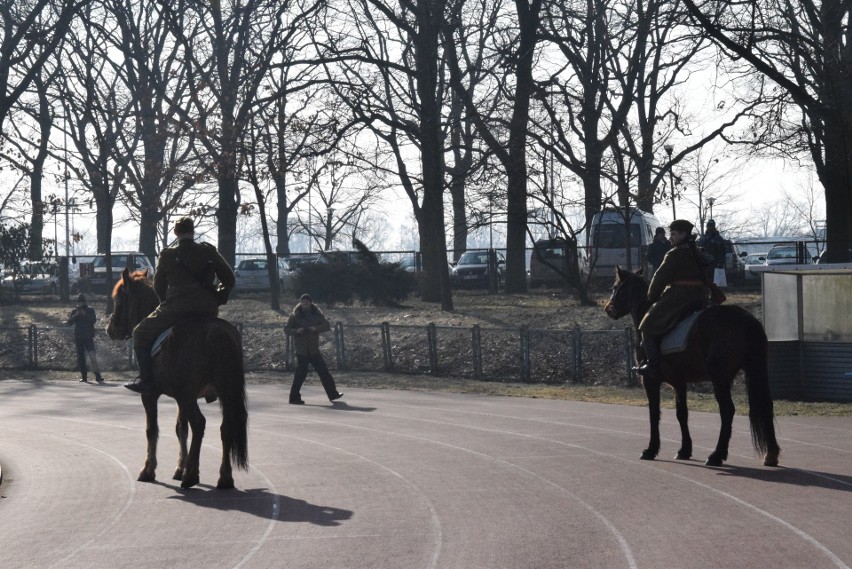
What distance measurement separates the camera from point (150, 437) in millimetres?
13219

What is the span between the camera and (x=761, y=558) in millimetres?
8625

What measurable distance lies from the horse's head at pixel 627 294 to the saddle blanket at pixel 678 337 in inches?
34.4

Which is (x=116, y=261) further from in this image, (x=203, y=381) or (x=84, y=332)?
(x=203, y=381)

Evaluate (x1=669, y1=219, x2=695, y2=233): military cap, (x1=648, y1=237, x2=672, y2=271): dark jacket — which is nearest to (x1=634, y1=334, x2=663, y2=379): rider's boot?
(x1=669, y1=219, x2=695, y2=233): military cap

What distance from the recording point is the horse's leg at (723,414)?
13086 millimetres

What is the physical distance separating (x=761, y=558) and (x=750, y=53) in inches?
645

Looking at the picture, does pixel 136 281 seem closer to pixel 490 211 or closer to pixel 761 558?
pixel 761 558

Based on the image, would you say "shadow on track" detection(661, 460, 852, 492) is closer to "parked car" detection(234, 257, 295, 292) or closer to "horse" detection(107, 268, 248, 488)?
"horse" detection(107, 268, 248, 488)

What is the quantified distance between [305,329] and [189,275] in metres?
11.1

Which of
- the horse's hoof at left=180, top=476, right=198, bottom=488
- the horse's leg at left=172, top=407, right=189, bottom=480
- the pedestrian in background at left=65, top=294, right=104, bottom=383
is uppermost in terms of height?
the pedestrian in background at left=65, top=294, right=104, bottom=383

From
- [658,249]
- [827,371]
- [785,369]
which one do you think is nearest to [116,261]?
Result: [658,249]

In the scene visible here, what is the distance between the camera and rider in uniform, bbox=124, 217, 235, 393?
1268cm

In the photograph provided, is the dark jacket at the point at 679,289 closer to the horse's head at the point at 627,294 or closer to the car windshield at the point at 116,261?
the horse's head at the point at 627,294

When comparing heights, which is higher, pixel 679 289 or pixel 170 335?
pixel 679 289
